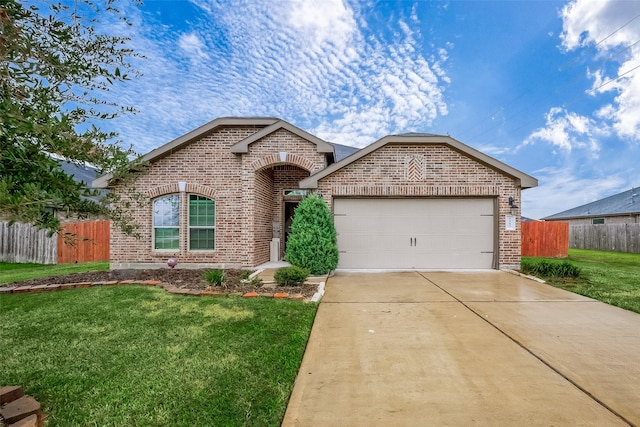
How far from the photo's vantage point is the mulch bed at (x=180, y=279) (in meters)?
6.85

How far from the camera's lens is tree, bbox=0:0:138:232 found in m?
1.64

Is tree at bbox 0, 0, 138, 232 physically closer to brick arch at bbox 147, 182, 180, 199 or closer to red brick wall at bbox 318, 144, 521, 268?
red brick wall at bbox 318, 144, 521, 268

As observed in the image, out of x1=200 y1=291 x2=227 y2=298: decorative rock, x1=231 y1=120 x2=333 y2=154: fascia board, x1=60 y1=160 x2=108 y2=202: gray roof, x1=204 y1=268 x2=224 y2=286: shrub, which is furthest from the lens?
x1=231 y1=120 x2=333 y2=154: fascia board

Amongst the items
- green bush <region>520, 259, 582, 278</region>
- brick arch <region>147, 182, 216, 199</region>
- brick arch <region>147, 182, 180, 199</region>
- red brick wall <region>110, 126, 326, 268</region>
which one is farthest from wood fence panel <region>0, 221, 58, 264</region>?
green bush <region>520, 259, 582, 278</region>

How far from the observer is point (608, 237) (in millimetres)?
19547

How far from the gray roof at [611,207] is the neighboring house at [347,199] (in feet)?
63.2

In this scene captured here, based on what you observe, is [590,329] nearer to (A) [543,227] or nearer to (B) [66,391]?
(B) [66,391]

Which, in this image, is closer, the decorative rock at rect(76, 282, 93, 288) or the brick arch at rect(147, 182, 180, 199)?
the decorative rock at rect(76, 282, 93, 288)

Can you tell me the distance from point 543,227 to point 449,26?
36.9ft

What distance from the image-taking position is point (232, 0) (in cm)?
917

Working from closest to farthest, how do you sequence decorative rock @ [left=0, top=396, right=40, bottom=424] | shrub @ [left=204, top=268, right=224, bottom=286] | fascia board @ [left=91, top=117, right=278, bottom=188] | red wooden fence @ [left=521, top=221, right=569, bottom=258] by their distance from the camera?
decorative rock @ [left=0, top=396, right=40, bottom=424] < shrub @ [left=204, top=268, right=224, bottom=286] < fascia board @ [left=91, top=117, right=278, bottom=188] < red wooden fence @ [left=521, top=221, right=569, bottom=258]

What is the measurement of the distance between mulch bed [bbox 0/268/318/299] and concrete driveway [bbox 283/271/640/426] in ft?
4.55

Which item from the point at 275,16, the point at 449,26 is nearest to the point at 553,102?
the point at 449,26

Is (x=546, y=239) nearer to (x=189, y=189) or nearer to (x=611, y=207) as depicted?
(x=611, y=207)
